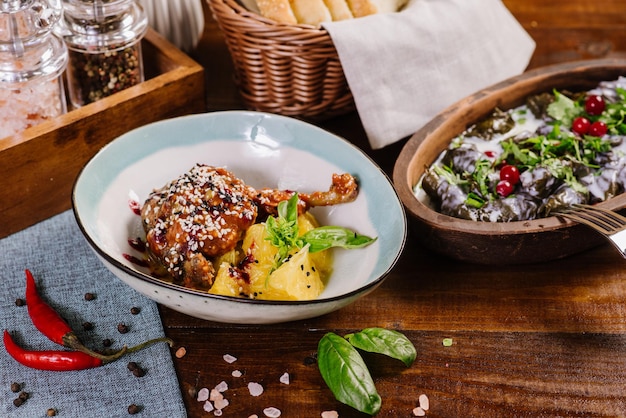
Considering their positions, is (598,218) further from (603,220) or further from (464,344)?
(464,344)

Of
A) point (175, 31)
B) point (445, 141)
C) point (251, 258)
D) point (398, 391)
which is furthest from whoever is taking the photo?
point (175, 31)

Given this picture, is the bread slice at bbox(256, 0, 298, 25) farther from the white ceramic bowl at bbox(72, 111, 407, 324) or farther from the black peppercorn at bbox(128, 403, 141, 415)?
the black peppercorn at bbox(128, 403, 141, 415)

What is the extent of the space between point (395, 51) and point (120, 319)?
107cm

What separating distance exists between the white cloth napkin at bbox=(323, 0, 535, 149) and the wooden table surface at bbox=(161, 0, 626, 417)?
0.44 meters

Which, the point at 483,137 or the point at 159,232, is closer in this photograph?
the point at 159,232

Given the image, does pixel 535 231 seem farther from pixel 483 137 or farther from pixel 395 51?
pixel 395 51

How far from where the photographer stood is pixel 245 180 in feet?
6.73

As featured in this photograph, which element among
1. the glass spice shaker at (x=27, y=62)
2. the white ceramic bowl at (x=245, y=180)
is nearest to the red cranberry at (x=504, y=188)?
the white ceramic bowl at (x=245, y=180)

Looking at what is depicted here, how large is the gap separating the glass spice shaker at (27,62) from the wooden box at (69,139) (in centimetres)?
9

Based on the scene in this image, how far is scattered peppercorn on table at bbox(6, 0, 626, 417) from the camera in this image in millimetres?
1636

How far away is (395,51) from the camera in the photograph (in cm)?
223

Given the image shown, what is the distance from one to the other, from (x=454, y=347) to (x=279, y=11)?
105 cm

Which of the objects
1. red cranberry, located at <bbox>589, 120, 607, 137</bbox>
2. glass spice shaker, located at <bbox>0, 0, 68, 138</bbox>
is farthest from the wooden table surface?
glass spice shaker, located at <bbox>0, 0, 68, 138</bbox>

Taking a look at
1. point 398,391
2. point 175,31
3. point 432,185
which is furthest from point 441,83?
point 398,391
